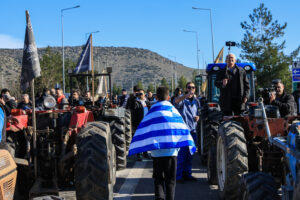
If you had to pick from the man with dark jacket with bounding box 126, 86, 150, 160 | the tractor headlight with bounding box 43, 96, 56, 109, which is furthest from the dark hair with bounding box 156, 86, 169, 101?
the man with dark jacket with bounding box 126, 86, 150, 160

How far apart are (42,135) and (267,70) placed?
25601mm

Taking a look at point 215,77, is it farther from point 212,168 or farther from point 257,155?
point 257,155

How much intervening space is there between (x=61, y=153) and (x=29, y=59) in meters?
1.45

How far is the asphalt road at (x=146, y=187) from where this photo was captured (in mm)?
6965

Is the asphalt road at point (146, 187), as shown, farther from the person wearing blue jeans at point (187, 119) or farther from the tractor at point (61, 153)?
the tractor at point (61, 153)

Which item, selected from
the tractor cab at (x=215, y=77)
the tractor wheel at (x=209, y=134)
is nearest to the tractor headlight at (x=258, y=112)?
the tractor wheel at (x=209, y=134)

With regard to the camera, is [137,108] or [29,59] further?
[137,108]

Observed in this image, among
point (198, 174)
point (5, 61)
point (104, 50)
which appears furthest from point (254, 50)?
point (104, 50)

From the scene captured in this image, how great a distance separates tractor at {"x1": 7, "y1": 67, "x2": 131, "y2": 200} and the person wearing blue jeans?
2220 mm

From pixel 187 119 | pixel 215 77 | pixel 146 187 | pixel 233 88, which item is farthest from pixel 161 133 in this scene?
pixel 215 77

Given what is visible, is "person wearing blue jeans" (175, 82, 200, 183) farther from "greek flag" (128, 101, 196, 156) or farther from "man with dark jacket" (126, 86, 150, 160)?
"man with dark jacket" (126, 86, 150, 160)

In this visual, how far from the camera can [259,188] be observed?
4211 mm

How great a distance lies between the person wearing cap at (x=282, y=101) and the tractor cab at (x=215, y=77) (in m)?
2.95

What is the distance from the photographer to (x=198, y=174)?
352 inches
